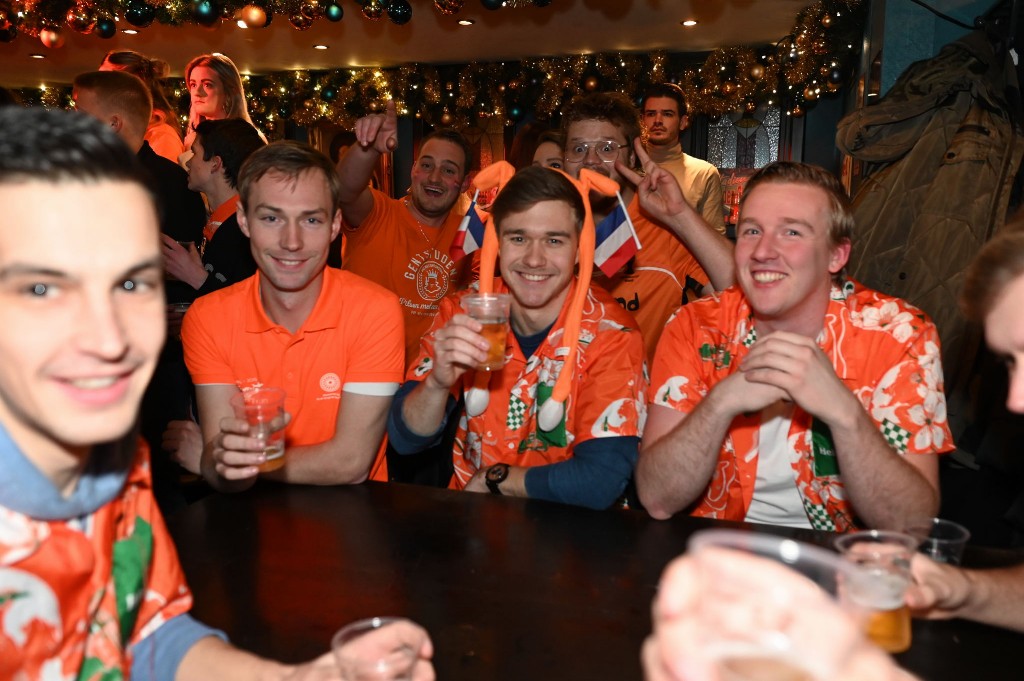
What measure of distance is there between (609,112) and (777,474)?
185 centimetres

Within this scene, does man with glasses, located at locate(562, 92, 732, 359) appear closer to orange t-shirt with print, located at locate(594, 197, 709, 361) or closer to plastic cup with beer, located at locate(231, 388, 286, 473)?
orange t-shirt with print, located at locate(594, 197, 709, 361)

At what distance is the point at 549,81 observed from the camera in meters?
9.43

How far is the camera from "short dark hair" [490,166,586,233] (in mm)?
2580

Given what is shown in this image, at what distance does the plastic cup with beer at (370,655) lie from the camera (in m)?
1.12

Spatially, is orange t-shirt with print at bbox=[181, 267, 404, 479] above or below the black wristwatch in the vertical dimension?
above

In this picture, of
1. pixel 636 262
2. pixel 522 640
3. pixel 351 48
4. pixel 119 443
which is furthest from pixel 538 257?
pixel 351 48

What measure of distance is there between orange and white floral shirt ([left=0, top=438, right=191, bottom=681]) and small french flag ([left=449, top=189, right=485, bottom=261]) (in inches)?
63.8

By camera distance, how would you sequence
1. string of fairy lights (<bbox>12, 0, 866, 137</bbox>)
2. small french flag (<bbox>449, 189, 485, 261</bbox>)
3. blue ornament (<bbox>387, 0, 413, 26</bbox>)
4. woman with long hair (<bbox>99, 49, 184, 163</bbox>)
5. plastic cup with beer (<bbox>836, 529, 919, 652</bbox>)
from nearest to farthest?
1. plastic cup with beer (<bbox>836, 529, 919, 652</bbox>)
2. small french flag (<bbox>449, 189, 485, 261</bbox>)
3. woman with long hair (<bbox>99, 49, 184, 163</bbox>)
4. blue ornament (<bbox>387, 0, 413, 26</bbox>)
5. string of fairy lights (<bbox>12, 0, 866, 137</bbox>)

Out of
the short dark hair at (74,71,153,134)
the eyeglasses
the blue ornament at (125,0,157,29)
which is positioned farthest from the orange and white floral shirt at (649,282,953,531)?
the blue ornament at (125,0,157,29)

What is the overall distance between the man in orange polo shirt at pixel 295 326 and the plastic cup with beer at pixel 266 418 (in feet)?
1.28

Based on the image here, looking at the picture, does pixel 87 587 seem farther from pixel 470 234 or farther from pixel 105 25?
pixel 105 25

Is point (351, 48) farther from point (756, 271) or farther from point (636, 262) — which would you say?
point (756, 271)

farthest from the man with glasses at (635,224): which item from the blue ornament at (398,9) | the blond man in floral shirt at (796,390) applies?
the blue ornament at (398,9)

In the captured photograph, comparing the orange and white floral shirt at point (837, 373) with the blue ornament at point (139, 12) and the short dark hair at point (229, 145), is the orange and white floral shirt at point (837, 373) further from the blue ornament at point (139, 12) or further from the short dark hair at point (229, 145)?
the blue ornament at point (139, 12)
